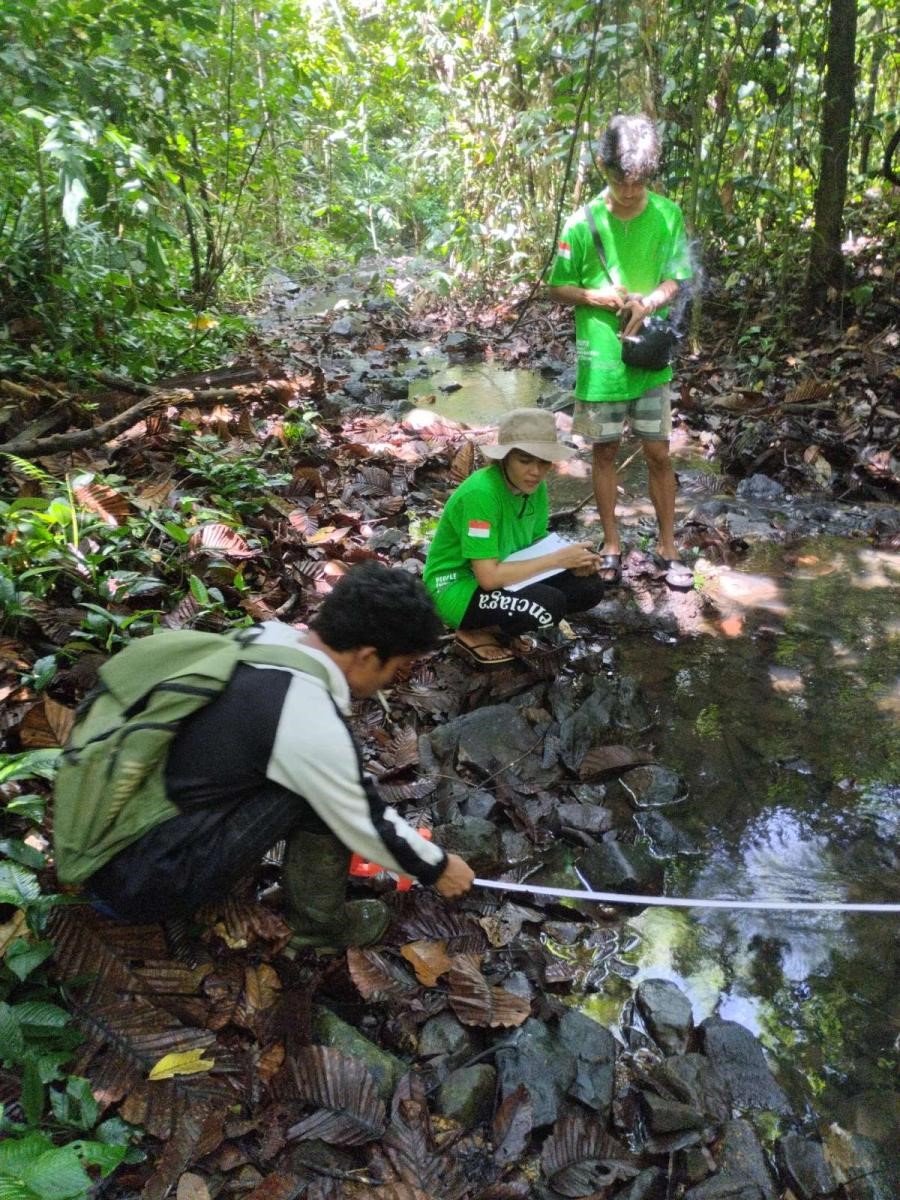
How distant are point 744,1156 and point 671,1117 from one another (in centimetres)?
20

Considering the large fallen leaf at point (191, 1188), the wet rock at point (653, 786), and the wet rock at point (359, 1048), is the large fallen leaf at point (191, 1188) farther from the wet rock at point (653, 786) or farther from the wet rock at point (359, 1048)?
the wet rock at point (653, 786)

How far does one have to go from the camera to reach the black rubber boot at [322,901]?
2.37m

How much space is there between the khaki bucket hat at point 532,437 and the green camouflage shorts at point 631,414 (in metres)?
0.93

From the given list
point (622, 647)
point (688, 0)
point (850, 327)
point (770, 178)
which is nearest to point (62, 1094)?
point (622, 647)

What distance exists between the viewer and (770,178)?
8.67 metres

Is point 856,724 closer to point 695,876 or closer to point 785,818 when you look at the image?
point 785,818

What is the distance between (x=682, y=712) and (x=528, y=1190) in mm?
2210


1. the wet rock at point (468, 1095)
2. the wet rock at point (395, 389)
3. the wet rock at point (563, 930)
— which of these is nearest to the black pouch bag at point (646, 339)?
the wet rock at point (563, 930)

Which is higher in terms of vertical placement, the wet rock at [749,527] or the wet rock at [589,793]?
the wet rock at [749,527]

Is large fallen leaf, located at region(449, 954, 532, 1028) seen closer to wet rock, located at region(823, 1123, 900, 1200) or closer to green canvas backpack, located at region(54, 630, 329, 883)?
wet rock, located at region(823, 1123, 900, 1200)

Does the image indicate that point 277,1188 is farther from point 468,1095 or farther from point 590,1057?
point 590,1057

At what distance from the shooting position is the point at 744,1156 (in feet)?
7.03

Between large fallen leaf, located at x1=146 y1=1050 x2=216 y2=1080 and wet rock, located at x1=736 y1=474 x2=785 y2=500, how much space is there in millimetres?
5200

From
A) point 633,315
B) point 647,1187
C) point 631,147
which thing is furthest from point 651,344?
point 647,1187
